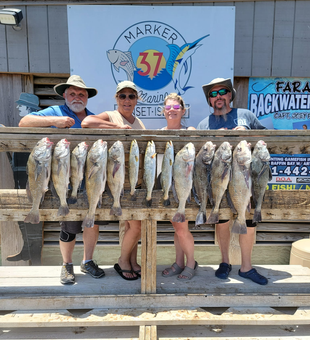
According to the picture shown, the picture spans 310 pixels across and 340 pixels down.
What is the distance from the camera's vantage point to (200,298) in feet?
7.37

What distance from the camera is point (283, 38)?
3.83m

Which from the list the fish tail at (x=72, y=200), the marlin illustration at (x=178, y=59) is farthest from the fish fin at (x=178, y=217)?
the marlin illustration at (x=178, y=59)

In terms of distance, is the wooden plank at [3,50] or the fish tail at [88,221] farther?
the wooden plank at [3,50]

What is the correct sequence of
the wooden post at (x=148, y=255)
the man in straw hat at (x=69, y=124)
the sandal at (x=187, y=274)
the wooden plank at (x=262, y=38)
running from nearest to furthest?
the wooden post at (x=148, y=255)
the man in straw hat at (x=69, y=124)
the sandal at (x=187, y=274)
the wooden plank at (x=262, y=38)

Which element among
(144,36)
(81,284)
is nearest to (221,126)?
(144,36)

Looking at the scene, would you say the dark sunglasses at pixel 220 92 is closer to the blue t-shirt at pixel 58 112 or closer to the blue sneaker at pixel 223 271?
the blue t-shirt at pixel 58 112

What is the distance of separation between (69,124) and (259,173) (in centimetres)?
172

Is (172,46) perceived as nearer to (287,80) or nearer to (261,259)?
(287,80)

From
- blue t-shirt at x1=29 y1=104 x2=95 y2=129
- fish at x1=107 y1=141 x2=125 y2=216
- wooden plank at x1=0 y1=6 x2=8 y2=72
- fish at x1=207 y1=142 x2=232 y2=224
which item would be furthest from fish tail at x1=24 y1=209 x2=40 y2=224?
wooden plank at x1=0 y1=6 x2=8 y2=72

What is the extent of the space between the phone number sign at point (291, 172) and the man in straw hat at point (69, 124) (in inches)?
113

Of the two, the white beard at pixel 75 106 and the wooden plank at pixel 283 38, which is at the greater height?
the wooden plank at pixel 283 38

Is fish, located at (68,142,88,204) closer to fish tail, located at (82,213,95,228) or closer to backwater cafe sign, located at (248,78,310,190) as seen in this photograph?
fish tail, located at (82,213,95,228)

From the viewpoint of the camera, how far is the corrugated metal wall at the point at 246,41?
3771mm

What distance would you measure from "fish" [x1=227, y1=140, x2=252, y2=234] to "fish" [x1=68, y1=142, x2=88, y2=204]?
127cm
